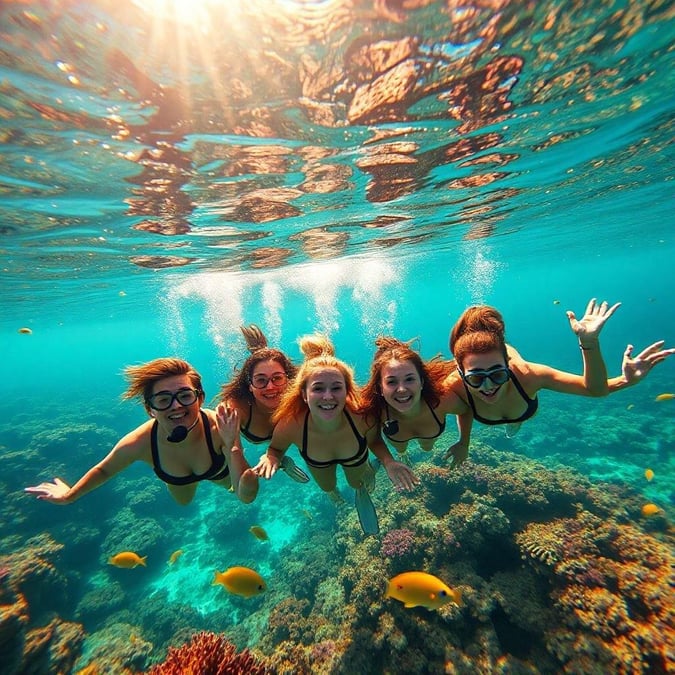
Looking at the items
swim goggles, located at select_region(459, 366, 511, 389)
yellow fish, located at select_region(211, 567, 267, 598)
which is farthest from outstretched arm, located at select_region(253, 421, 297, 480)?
swim goggles, located at select_region(459, 366, 511, 389)

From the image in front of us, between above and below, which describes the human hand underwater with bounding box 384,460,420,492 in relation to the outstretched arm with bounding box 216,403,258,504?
below

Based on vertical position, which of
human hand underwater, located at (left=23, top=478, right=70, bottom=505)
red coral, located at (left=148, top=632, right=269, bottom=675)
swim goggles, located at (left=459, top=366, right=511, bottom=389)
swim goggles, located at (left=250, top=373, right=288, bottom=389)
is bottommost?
red coral, located at (left=148, top=632, right=269, bottom=675)

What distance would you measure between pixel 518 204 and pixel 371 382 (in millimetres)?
18264

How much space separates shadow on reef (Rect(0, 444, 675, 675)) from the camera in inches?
218

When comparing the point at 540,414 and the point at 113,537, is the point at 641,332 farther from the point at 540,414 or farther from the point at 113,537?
the point at 113,537

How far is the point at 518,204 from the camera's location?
1859cm

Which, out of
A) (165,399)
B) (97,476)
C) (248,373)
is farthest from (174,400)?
(97,476)

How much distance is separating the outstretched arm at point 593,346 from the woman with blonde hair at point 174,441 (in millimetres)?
4416

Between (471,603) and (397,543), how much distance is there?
2.22 metres

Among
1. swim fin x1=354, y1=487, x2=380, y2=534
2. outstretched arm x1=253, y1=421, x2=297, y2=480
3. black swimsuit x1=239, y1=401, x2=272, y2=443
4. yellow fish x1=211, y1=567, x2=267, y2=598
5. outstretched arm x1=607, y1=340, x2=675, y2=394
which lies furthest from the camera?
swim fin x1=354, y1=487, x2=380, y2=534

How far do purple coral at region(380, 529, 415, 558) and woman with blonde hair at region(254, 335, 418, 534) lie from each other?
4.07m

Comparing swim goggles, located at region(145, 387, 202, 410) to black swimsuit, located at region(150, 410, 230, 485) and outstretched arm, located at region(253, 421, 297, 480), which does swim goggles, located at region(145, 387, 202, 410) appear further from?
outstretched arm, located at region(253, 421, 297, 480)

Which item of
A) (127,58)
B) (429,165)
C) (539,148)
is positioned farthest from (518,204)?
(127,58)

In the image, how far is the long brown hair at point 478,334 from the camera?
4.51 metres
